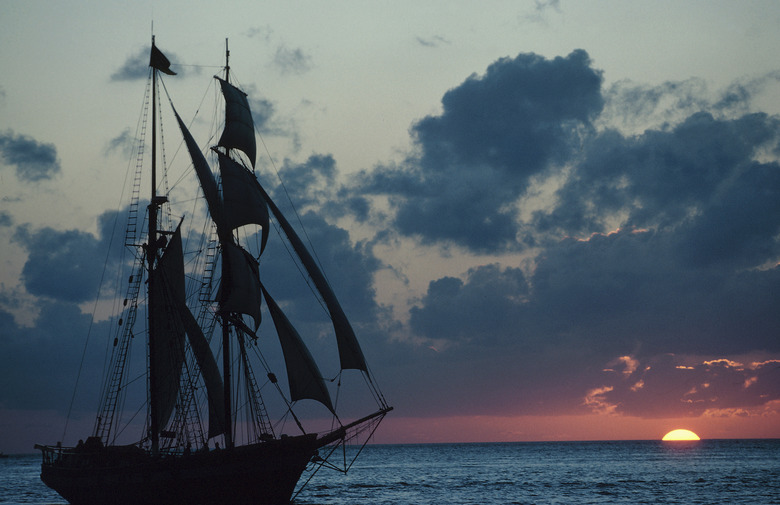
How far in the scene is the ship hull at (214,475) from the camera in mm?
47250

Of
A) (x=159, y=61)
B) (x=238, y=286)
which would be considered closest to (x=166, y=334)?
(x=238, y=286)

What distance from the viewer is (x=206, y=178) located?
55.0 meters

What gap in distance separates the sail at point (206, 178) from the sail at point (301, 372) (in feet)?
32.6

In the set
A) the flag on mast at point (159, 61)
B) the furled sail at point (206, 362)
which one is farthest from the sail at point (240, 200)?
the flag on mast at point (159, 61)

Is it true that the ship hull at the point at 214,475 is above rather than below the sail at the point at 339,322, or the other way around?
below

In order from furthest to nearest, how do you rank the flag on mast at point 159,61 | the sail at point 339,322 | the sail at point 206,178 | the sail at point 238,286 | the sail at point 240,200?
the flag on mast at point 159,61 < the sail at point 206,178 < the sail at point 240,200 < the sail at point 238,286 < the sail at point 339,322

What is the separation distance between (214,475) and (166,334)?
1395cm

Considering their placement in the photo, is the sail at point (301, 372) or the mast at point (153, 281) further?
the mast at point (153, 281)

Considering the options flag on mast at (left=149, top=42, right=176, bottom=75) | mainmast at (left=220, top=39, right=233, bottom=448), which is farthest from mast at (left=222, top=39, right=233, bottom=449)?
flag on mast at (left=149, top=42, right=176, bottom=75)

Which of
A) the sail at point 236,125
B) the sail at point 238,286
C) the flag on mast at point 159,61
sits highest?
the flag on mast at point 159,61

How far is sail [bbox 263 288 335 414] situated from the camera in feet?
161

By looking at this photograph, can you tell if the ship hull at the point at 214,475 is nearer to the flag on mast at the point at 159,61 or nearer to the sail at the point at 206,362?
the sail at the point at 206,362

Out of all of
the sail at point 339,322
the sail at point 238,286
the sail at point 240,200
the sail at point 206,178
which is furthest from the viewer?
the sail at point 206,178

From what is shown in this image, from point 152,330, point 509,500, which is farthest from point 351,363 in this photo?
point 509,500
